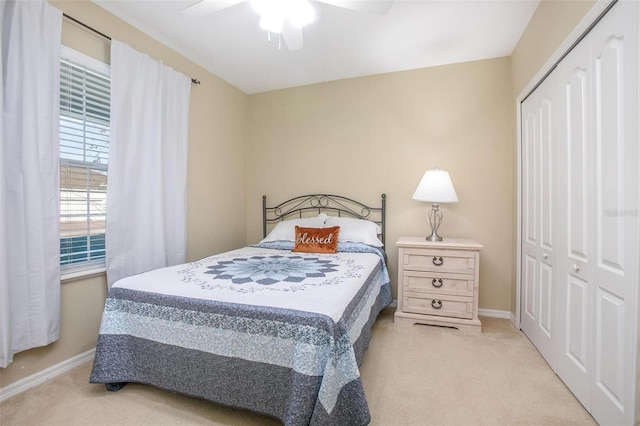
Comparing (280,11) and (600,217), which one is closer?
(600,217)

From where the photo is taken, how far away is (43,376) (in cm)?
178

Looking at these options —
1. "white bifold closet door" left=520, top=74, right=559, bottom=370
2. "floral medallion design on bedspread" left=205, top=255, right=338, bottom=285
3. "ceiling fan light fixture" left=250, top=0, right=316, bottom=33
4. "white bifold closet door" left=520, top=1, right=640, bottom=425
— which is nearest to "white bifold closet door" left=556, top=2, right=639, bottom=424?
"white bifold closet door" left=520, top=1, right=640, bottom=425

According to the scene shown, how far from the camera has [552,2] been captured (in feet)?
6.14

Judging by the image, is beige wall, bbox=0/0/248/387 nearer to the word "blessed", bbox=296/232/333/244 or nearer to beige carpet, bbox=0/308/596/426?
beige carpet, bbox=0/308/596/426

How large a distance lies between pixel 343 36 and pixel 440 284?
2.37 m

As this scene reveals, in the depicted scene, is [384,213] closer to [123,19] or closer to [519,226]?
[519,226]

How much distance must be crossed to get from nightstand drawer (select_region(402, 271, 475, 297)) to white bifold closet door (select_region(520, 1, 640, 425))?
1.68 ft

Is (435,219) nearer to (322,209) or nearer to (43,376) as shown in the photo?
(322,209)

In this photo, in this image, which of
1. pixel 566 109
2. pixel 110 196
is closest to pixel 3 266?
pixel 110 196

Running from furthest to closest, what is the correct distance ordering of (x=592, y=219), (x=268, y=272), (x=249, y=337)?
(x=268, y=272)
(x=592, y=219)
(x=249, y=337)

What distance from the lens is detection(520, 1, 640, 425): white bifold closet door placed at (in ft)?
3.89

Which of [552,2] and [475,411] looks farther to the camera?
[552,2]

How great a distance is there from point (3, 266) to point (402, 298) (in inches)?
109

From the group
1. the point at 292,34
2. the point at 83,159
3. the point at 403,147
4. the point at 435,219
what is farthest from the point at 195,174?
the point at 435,219
